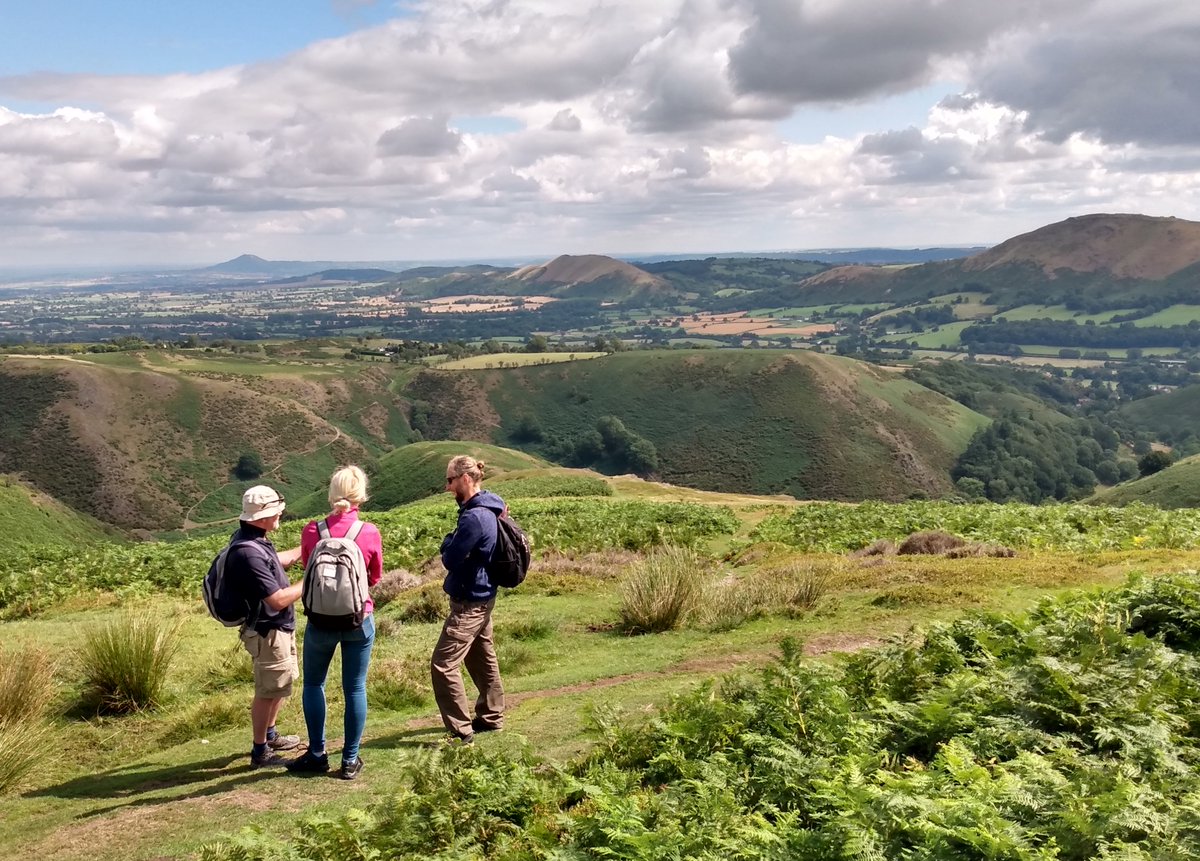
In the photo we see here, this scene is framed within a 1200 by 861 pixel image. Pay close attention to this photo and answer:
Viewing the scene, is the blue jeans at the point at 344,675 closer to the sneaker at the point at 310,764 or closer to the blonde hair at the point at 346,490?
the sneaker at the point at 310,764

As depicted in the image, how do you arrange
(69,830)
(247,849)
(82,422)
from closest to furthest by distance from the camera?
(247,849)
(69,830)
(82,422)

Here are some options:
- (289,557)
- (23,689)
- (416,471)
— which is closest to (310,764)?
(289,557)

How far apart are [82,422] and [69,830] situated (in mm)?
110609

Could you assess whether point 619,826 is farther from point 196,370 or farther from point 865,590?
point 196,370

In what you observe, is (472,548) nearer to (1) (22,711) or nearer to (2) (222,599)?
(2) (222,599)

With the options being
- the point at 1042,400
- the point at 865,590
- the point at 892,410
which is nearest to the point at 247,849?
the point at 865,590

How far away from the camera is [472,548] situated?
24.6 feet

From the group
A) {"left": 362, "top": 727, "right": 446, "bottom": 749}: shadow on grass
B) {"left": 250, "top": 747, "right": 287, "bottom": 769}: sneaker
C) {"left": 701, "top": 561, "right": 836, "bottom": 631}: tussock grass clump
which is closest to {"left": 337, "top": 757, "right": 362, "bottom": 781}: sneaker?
{"left": 362, "top": 727, "right": 446, "bottom": 749}: shadow on grass

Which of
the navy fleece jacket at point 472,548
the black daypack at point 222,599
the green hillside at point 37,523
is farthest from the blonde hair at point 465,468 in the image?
the green hillside at point 37,523

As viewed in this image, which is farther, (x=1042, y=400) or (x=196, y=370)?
(x=1042, y=400)

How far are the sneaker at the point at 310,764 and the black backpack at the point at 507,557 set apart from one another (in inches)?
83.3

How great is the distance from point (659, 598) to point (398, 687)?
4.11m

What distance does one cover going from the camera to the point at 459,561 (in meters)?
7.54

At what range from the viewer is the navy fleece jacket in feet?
24.6
